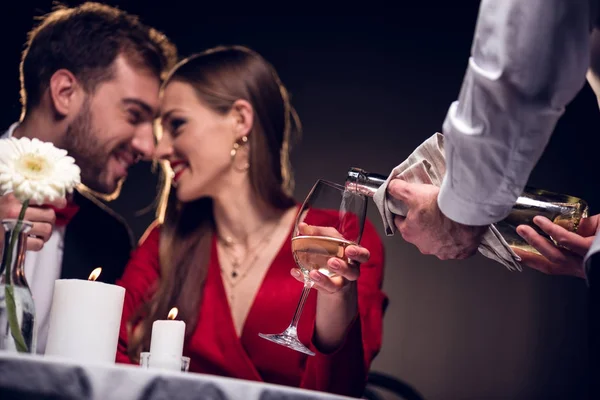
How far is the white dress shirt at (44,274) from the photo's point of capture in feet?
7.04

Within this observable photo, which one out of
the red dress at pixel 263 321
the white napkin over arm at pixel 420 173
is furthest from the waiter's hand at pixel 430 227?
the red dress at pixel 263 321

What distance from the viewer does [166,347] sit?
116cm

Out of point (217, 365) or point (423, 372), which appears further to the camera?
point (423, 372)

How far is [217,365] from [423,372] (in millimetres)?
658

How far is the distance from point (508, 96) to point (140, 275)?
1603mm

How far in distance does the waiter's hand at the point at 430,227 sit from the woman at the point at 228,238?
2.52ft

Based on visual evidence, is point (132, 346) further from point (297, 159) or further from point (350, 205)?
point (350, 205)

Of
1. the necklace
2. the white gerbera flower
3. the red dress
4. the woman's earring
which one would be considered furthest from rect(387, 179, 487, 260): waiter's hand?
the woman's earring

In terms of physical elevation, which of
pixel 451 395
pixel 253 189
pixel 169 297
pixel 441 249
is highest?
pixel 441 249

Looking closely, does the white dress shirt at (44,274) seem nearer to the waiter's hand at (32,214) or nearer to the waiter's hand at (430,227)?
the waiter's hand at (32,214)

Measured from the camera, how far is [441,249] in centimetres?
126

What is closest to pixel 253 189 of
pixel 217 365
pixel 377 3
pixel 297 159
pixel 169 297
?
pixel 297 159

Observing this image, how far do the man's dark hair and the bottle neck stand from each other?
139 cm

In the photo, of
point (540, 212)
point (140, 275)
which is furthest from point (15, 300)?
point (140, 275)
